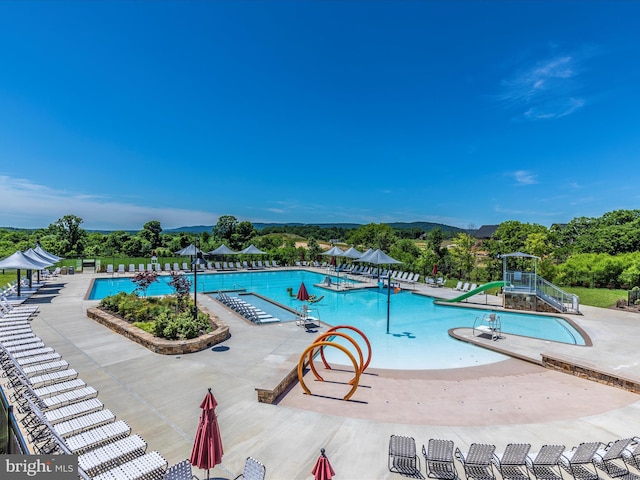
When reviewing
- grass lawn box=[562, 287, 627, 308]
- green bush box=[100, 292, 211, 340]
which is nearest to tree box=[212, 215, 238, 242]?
green bush box=[100, 292, 211, 340]

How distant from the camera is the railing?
52.3 ft

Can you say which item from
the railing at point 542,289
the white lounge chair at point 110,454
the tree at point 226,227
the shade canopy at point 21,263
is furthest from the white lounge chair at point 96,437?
the tree at point 226,227

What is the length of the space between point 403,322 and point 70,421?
42.1ft

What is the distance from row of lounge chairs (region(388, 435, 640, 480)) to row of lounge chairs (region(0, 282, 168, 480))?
3.42m

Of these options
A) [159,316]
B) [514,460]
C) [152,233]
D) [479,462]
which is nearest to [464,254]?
[159,316]

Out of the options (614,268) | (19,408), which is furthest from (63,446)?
(614,268)

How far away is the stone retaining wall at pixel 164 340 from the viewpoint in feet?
31.6

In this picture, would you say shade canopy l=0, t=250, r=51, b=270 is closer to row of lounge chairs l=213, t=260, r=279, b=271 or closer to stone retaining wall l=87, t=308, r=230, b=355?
stone retaining wall l=87, t=308, r=230, b=355

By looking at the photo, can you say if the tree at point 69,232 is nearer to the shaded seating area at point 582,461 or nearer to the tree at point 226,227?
the tree at point 226,227

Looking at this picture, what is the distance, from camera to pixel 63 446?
4734 mm

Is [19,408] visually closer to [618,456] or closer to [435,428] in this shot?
[435,428]

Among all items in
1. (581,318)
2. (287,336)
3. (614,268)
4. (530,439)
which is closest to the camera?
(530,439)

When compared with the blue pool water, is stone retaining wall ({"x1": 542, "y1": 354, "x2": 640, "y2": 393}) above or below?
above

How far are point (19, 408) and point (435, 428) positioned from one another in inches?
306
